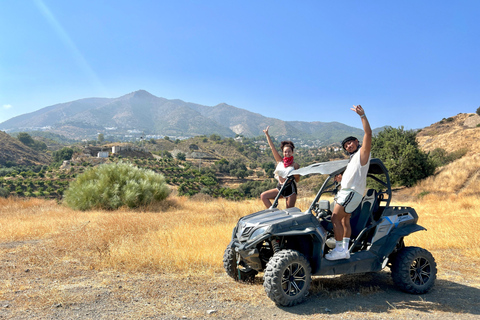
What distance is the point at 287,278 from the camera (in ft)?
15.5

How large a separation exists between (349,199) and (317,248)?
88cm

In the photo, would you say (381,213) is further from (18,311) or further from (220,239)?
(18,311)

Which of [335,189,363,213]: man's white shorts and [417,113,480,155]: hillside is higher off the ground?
[417,113,480,155]: hillside

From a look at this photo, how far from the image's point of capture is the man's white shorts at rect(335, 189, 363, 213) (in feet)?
16.6

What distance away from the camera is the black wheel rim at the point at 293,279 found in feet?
15.5

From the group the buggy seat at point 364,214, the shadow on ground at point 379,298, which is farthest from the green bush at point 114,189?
the buggy seat at point 364,214

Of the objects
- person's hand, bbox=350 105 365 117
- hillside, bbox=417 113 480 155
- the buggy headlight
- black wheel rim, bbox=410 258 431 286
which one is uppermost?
hillside, bbox=417 113 480 155

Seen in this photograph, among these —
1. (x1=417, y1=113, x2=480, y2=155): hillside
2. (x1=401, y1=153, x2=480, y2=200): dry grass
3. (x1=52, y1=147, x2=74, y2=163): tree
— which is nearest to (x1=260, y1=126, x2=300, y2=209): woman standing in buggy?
(x1=401, y1=153, x2=480, y2=200): dry grass

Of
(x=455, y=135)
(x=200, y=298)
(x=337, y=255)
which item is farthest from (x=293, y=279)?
(x=455, y=135)

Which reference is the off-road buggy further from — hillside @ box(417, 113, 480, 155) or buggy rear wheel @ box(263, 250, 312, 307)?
hillside @ box(417, 113, 480, 155)

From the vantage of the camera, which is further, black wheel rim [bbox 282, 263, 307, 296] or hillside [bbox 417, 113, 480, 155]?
hillside [bbox 417, 113, 480, 155]

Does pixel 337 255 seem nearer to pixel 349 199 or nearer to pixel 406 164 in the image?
pixel 349 199

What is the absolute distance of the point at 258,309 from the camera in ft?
15.2

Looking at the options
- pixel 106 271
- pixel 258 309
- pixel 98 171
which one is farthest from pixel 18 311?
pixel 98 171
